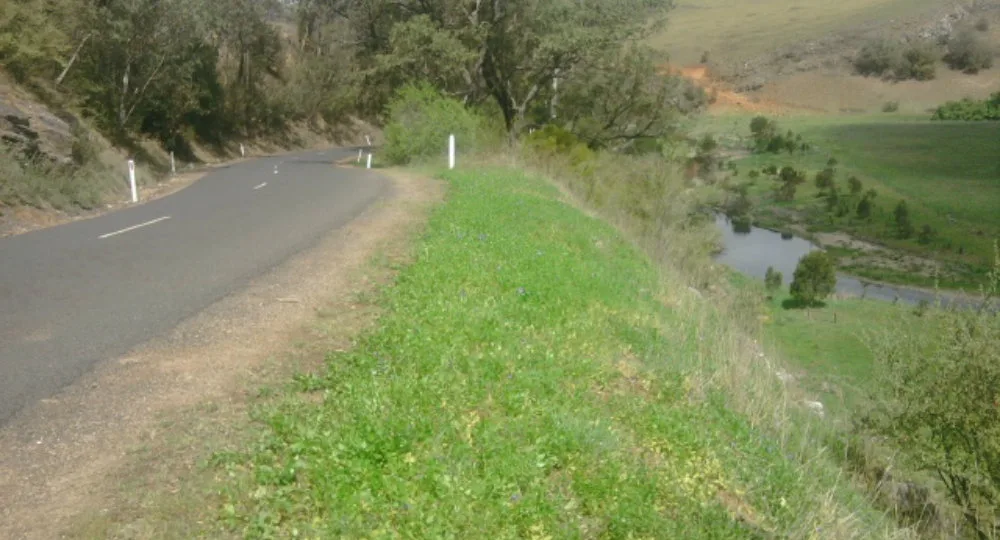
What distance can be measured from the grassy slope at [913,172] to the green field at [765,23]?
1525cm

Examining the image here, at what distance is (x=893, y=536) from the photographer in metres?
6.02

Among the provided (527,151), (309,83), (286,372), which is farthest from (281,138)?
(286,372)

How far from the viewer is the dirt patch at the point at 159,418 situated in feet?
14.4

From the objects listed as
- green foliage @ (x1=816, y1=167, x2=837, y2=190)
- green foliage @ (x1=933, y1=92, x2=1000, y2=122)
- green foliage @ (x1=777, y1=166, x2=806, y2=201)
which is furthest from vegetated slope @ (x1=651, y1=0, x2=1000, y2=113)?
green foliage @ (x1=816, y1=167, x2=837, y2=190)

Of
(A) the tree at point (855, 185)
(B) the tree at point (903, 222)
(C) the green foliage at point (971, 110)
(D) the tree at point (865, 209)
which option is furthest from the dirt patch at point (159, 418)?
(C) the green foliage at point (971, 110)

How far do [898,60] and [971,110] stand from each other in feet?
49.2

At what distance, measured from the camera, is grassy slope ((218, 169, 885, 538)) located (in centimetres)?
466

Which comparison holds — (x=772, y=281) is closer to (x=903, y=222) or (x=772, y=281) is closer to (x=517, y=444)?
(x=903, y=222)

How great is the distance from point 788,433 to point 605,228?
10.8m

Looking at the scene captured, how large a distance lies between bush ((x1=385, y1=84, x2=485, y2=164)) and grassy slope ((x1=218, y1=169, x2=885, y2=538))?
828 inches

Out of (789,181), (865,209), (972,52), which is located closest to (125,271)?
(865,209)

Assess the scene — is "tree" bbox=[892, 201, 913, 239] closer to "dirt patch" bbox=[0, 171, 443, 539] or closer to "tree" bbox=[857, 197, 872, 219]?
"tree" bbox=[857, 197, 872, 219]

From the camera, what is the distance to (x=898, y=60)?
99.1 meters

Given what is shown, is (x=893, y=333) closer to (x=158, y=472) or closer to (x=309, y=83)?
(x=158, y=472)
